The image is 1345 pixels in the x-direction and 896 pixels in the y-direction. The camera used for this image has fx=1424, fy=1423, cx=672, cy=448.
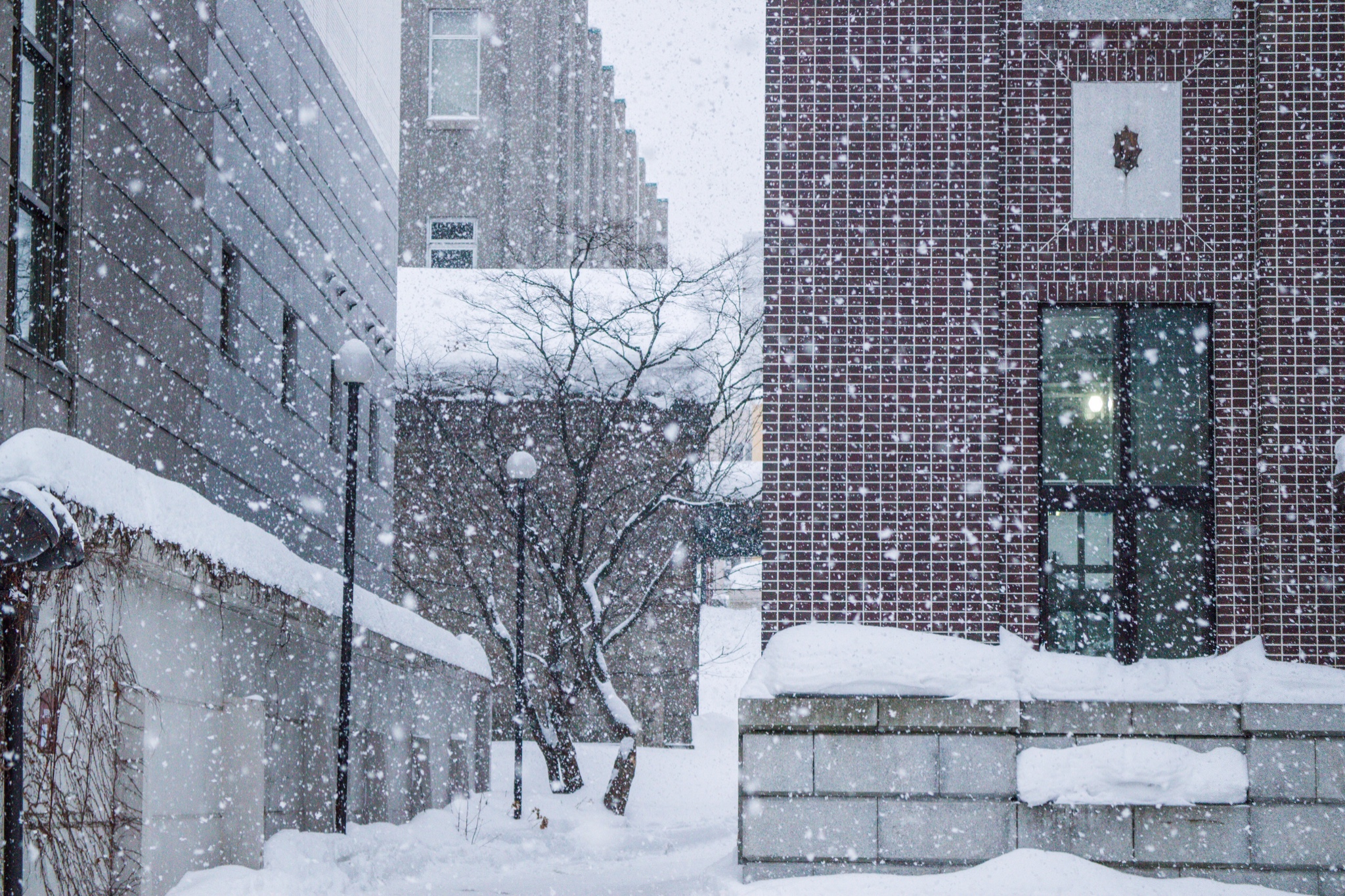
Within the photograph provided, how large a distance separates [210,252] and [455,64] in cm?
2367

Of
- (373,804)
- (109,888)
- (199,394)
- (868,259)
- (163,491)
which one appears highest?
(868,259)

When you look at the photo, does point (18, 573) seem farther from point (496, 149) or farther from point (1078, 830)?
point (496, 149)

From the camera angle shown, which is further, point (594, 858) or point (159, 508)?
point (594, 858)

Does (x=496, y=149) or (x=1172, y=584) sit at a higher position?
(x=496, y=149)

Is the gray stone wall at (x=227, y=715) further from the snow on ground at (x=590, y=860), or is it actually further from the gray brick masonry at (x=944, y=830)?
the gray brick masonry at (x=944, y=830)

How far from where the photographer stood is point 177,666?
10.6 m

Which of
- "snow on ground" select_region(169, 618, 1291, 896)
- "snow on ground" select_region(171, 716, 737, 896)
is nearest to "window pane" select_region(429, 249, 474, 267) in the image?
"snow on ground" select_region(169, 618, 1291, 896)

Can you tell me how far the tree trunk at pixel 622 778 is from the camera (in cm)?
2127

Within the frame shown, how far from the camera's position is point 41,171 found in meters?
10.8

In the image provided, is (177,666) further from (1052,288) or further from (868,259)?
(1052,288)

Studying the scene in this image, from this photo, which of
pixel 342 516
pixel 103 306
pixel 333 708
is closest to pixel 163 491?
pixel 103 306

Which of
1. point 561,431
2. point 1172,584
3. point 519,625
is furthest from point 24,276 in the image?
point 561,431

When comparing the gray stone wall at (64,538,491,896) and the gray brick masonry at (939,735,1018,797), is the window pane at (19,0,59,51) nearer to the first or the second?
the gray stone wall at (64,538,491,896)

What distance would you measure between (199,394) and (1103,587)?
8674 millimetres
